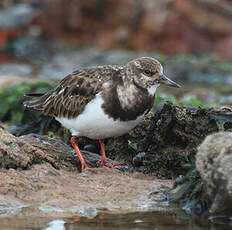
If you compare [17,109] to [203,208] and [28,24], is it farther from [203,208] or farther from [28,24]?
[28,24]

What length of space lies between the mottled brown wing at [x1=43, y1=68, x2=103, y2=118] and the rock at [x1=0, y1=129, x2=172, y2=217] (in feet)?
1.63

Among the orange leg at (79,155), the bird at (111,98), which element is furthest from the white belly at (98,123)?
the orange leg at (79,155)

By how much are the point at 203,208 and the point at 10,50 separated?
450 inches

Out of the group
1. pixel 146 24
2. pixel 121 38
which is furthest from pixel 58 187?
pixel 121 38

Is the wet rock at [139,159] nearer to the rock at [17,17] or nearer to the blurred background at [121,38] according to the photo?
the blurred background at [121,38]

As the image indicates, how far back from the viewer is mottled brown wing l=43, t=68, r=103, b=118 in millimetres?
4832

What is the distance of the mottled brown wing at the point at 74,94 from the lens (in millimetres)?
4832

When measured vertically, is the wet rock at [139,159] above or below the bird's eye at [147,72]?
below

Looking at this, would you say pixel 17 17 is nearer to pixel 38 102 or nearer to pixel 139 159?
pixel 38 102

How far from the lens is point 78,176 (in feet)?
14.8

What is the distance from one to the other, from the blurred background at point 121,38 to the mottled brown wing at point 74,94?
5.04 m

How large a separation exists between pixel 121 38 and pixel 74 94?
9121 mm

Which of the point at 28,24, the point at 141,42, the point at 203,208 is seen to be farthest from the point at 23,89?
the point at 28,24

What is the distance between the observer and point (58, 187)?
416 cm
